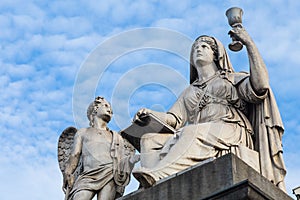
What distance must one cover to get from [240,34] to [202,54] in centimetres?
116

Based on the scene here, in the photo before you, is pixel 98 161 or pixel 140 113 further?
pixel 98 161

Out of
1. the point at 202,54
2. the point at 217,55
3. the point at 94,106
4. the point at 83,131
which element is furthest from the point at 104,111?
the point at 217,55

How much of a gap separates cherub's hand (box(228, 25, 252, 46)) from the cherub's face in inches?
103

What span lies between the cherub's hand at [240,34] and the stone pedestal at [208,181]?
2226mm

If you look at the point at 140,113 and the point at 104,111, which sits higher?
the point at 104,111

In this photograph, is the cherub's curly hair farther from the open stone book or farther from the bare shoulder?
the open stone book

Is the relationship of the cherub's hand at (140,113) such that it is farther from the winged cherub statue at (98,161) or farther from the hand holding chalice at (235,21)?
the hand holding chalice at (235,21)

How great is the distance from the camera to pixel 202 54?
11.3m

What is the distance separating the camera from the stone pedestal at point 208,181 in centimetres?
849

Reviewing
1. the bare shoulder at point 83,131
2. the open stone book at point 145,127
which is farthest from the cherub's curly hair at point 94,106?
the open stone book at point 145,127

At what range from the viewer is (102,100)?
11.8 metres

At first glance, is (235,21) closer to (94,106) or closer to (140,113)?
(140,113)

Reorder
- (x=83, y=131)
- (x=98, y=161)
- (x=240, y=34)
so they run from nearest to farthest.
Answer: (x=240, y=34), (x=98, y=161), (x=83, y=131)

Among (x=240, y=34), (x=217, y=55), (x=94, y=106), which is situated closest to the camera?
(x=240, y=34)
